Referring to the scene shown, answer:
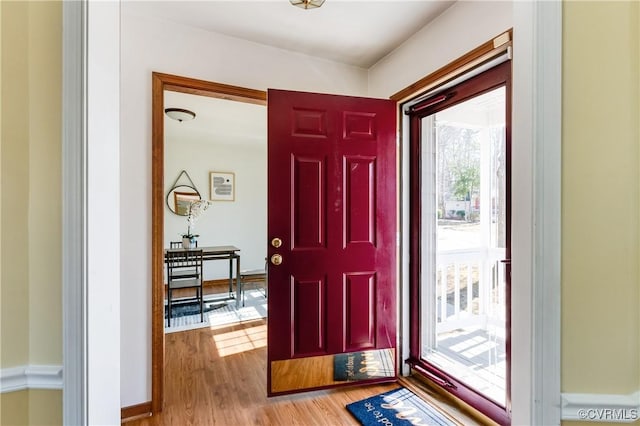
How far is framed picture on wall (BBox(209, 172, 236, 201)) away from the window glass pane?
3.80 m

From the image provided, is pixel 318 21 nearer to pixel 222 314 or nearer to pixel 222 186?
pixel 222 314

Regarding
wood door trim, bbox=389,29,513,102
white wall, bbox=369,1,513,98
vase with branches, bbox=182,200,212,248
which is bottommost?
vase with branches, bbox=182,200,212,248

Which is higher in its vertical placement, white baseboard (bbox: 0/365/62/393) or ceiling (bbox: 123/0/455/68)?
ceiling (bbox: 123/0/455/68)

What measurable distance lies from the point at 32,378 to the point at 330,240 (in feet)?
4.99

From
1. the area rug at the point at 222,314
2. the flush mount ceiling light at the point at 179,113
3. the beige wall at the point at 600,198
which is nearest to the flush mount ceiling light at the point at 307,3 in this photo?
the beige wall at the point at 600,198

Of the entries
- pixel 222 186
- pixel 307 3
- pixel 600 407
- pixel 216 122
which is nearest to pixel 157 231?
pixel 307 3

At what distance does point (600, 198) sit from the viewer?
821 mm

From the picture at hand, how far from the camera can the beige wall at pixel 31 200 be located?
0.80 meters

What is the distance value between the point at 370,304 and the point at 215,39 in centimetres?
210

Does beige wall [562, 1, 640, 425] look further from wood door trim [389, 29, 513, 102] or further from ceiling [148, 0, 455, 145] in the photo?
ceiling [148, 0, 455, 145]

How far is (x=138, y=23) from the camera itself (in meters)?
1.80

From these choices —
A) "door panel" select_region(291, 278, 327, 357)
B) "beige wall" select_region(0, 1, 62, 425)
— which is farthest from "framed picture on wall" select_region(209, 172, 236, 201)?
"beige wall" select_region(0, 1, 62, 425)

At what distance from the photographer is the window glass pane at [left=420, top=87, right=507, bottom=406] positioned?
1.77 meters

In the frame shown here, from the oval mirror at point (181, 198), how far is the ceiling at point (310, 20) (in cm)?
337
